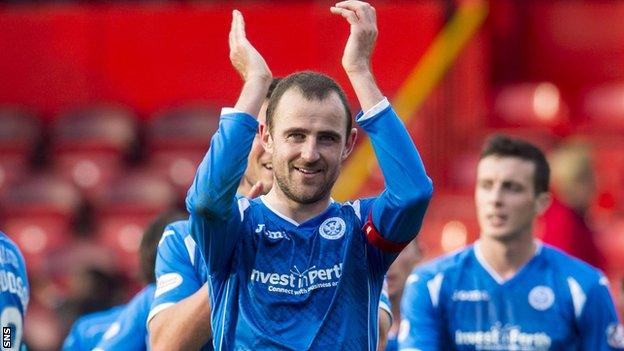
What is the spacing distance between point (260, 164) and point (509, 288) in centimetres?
229

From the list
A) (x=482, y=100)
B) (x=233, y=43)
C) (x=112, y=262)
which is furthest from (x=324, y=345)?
(x=482, y=100)

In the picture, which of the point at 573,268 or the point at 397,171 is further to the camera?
the point at 573,268

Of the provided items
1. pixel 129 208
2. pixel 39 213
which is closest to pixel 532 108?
pixel 129 208

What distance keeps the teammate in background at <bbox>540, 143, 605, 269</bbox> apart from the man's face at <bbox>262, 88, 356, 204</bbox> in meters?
5.01

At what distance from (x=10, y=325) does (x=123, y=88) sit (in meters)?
8.59

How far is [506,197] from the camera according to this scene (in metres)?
7.37

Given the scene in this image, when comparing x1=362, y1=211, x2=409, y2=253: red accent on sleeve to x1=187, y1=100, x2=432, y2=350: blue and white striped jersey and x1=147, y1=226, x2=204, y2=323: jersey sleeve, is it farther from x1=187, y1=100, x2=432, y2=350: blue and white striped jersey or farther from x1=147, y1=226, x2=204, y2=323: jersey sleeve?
x1=147, y1=226, x2=204, y2=323: jersey sleeve

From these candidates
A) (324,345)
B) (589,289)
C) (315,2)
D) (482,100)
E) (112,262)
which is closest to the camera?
(324,345)

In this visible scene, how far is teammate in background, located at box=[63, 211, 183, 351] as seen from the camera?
20.8 feet

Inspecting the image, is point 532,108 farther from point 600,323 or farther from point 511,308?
point 600,323

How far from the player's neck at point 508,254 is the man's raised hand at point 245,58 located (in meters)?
2.98

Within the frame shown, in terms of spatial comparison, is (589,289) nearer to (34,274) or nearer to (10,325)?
(10,325)

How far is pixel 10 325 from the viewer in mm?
5488

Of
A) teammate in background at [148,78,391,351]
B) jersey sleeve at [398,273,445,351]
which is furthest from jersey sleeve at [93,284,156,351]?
jersey sleeve at [398,273,445,351]
